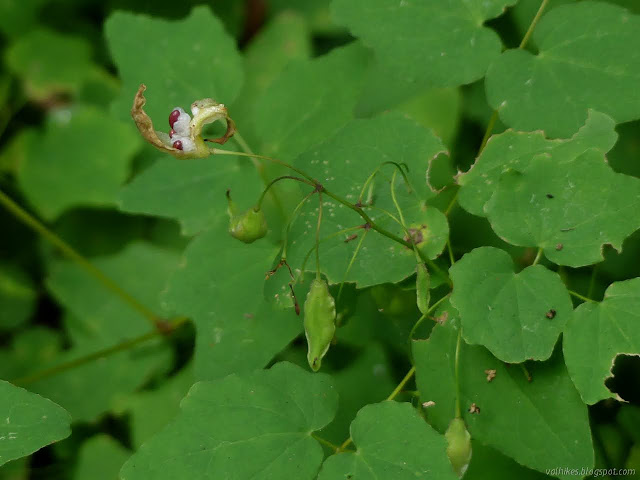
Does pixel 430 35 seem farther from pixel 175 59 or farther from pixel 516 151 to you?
pixel 175 59

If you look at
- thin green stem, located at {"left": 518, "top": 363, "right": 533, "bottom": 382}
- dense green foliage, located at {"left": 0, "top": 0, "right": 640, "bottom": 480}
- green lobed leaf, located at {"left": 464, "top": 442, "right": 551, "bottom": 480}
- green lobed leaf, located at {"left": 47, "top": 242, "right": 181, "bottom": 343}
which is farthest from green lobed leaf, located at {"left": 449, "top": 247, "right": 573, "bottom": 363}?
green lobed leaf, located at {"left": 47, "top": 242, "right": 181, "bottom": 343}

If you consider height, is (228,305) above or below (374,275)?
below

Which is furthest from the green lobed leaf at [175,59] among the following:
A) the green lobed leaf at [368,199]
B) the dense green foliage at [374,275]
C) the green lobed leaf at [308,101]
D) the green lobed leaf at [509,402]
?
the green lobed leaf at [509,402]

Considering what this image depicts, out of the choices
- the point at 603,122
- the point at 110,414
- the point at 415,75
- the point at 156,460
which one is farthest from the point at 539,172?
the point at 110,414

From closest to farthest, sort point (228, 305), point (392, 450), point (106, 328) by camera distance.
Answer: point (392, 450) → point (228, 305) → point (106, 328)

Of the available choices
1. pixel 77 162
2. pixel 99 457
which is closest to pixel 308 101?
pixel 77 162

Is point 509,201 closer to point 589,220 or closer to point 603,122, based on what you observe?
point 589,220

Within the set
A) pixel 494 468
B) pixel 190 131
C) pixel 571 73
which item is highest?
pixel 190 131

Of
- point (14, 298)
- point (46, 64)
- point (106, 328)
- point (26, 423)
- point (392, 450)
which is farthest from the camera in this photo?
point (46, 64)
